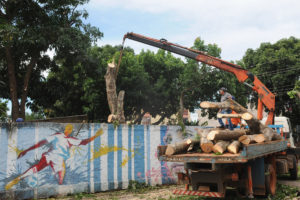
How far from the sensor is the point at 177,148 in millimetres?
7465

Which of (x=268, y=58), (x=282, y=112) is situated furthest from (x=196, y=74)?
(x=282, y=112)

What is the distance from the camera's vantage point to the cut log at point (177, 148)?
24.2 feet

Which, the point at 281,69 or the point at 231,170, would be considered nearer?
the point at 231,170

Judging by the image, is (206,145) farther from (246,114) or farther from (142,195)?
(142,195)

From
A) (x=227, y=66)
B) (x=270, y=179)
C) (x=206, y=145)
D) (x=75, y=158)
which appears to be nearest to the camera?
(x=206, y=145)

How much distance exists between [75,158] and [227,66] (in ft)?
26.0

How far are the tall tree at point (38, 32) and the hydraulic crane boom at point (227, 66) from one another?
5394 millimetres

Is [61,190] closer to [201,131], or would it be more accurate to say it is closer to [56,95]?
[201,131]

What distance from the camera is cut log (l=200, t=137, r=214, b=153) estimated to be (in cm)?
710

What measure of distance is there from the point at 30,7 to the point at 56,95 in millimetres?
7253

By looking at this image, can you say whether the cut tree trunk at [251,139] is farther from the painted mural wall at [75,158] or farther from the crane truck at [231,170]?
the painted mural wall at [75,158]

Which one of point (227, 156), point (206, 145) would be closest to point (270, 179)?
point (206, 145)

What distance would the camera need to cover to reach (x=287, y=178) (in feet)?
42.8

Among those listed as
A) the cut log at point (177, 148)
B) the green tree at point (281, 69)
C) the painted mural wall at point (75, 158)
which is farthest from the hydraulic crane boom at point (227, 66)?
the green tree at point (281, 69)
